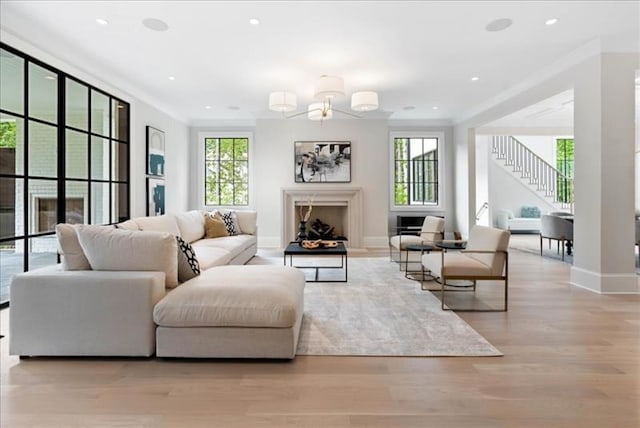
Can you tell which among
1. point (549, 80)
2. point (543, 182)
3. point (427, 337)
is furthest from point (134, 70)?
point (543, 182)

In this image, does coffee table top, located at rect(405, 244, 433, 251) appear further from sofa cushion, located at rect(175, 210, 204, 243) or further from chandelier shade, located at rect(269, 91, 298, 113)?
sofa cushion, located at rect(175, 210, 204, 243)

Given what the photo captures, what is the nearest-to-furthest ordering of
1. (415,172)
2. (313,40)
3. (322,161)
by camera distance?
(313,40) → (322,161) → (415,172)

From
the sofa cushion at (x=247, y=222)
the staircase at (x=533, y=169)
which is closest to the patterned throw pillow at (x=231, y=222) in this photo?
the sofa cushion at (x=247, y=222)

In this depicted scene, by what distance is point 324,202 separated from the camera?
26.2 ft

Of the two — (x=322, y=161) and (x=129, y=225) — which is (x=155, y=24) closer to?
(x=129, y=225)

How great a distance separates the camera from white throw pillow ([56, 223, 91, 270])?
2.65 m

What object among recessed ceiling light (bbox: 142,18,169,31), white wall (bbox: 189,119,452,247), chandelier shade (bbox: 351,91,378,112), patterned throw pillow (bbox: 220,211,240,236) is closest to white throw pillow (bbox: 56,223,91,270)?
recessed ceiling light (bbox: 142,18,169,31)

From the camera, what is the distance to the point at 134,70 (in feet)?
17.2

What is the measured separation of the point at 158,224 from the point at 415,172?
6.32 meters

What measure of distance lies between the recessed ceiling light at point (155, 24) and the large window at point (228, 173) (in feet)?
16.3

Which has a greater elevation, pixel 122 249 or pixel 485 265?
pixel 122 249

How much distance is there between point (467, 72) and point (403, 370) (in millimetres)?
4539

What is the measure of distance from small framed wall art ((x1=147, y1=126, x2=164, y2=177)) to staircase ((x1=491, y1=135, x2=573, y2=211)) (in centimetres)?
939

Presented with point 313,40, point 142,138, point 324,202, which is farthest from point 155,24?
point 324,202
